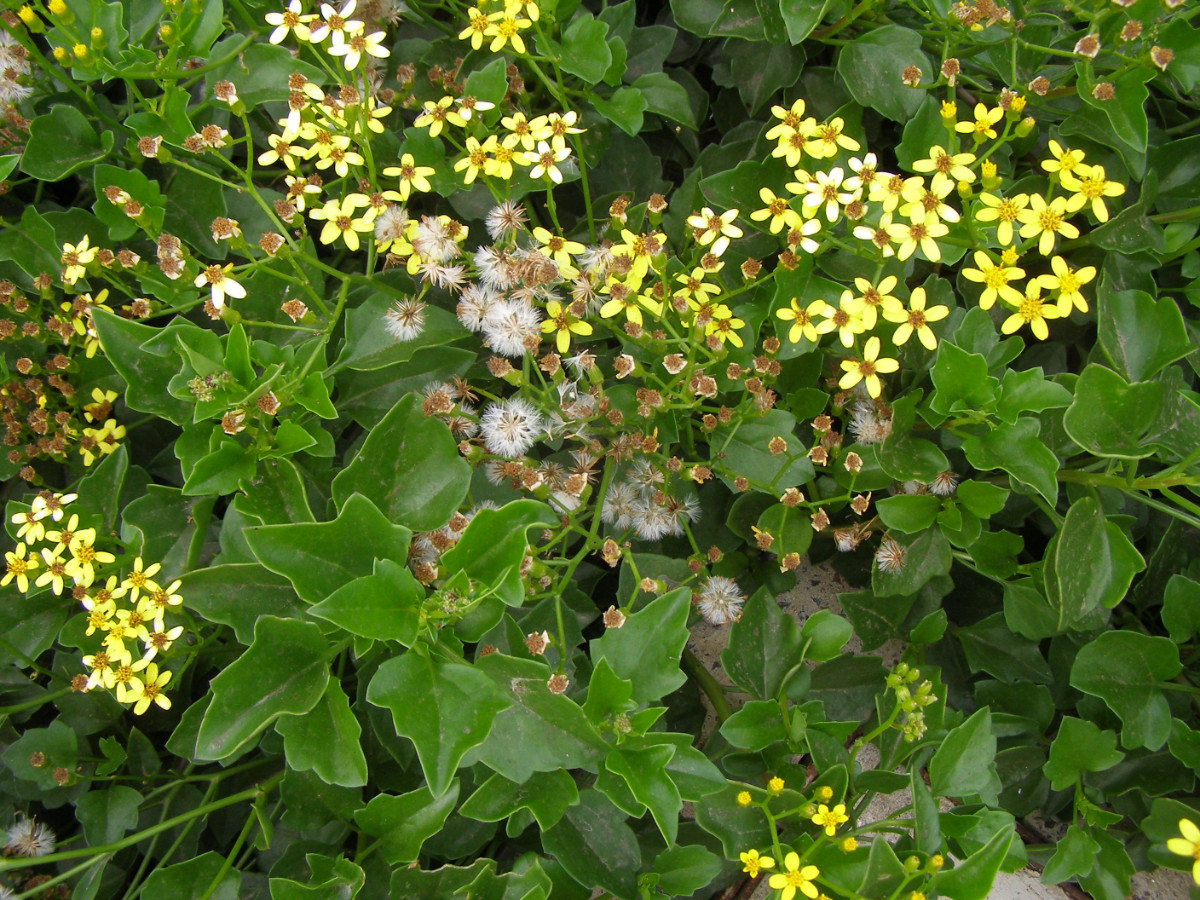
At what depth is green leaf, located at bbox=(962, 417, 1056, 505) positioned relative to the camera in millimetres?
1349

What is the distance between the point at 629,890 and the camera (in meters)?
1.46

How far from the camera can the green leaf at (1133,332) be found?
1463 mm

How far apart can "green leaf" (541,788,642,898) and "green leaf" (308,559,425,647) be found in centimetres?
49

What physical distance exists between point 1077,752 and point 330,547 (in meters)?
1.30

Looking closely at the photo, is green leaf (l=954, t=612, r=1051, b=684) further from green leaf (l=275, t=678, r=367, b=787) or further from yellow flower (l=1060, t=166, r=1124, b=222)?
green leaf (l=275, t=678, r=367, b=787)

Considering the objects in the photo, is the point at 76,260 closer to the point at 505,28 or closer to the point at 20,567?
the point at 20,567

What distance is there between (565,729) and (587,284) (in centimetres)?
71

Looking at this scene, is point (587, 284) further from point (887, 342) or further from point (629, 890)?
point (629, 890)

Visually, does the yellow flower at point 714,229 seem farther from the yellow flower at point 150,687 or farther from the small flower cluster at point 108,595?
the yellow flower at point 150,687

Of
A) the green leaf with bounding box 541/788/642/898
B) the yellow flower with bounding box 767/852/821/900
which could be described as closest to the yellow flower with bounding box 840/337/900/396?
the yellow flower with bounding box 767/852/821/900

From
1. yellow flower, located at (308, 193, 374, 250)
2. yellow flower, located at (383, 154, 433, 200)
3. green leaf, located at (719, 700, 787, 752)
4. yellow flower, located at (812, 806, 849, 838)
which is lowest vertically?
green leaf, located at (719, 700, 787, 752)

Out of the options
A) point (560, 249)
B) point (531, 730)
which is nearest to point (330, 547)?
point (531, 730)

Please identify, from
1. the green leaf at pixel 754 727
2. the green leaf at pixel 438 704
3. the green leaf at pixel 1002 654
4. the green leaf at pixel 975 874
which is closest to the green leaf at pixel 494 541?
the green leaf at pixel 438 704

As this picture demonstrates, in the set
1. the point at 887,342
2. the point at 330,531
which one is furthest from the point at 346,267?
the point at 887,342
